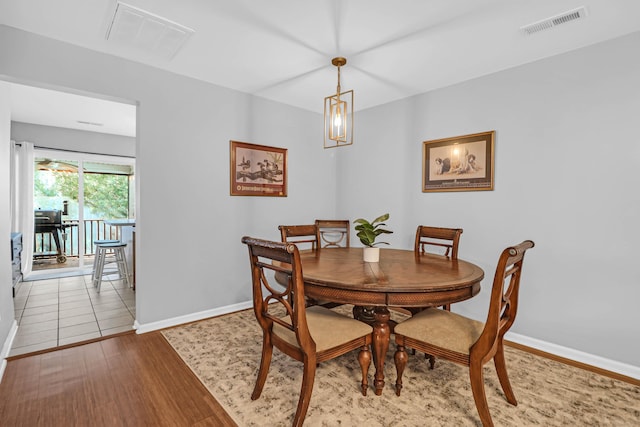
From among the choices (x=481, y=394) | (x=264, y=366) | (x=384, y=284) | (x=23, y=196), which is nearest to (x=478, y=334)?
(x=481, y=394)

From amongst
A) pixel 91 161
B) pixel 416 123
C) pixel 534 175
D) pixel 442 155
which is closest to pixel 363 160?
pixel 416 123

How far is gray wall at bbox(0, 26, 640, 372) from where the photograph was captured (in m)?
2.28

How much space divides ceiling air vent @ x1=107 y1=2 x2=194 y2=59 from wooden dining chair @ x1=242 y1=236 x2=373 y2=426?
1668 mm

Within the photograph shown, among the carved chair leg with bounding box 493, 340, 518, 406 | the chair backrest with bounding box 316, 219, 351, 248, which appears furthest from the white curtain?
the carved chair leg with bounding box 493, 340, 518, 406

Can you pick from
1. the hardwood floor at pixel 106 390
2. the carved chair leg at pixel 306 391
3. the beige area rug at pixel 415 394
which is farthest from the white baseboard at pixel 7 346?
the carved chair leg at pixel 306 391

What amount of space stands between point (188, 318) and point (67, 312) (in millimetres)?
1461

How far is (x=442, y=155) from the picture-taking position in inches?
128

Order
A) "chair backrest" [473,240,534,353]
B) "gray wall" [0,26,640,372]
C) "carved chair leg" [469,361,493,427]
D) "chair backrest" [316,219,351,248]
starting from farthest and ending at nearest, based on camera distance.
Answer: "chair backrest" [316,219,351,248], "gray wall" [0,26,640,372], "carved chair leg" [469,361,493,427], "chair backrest" [473,240,534,353]

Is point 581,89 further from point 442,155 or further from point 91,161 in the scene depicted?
point 91,161

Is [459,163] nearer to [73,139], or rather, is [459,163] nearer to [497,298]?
[497,298]

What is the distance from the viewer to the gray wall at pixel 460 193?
89.7 inches

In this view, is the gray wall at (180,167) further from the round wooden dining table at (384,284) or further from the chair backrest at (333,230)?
the round wooden dining table at (384,284)

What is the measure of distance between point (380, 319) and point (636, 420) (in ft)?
4.91

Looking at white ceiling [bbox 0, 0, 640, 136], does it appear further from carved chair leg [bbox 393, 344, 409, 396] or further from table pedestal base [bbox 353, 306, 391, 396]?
carved chair leg [bbox 393, 344, 409, 396]
